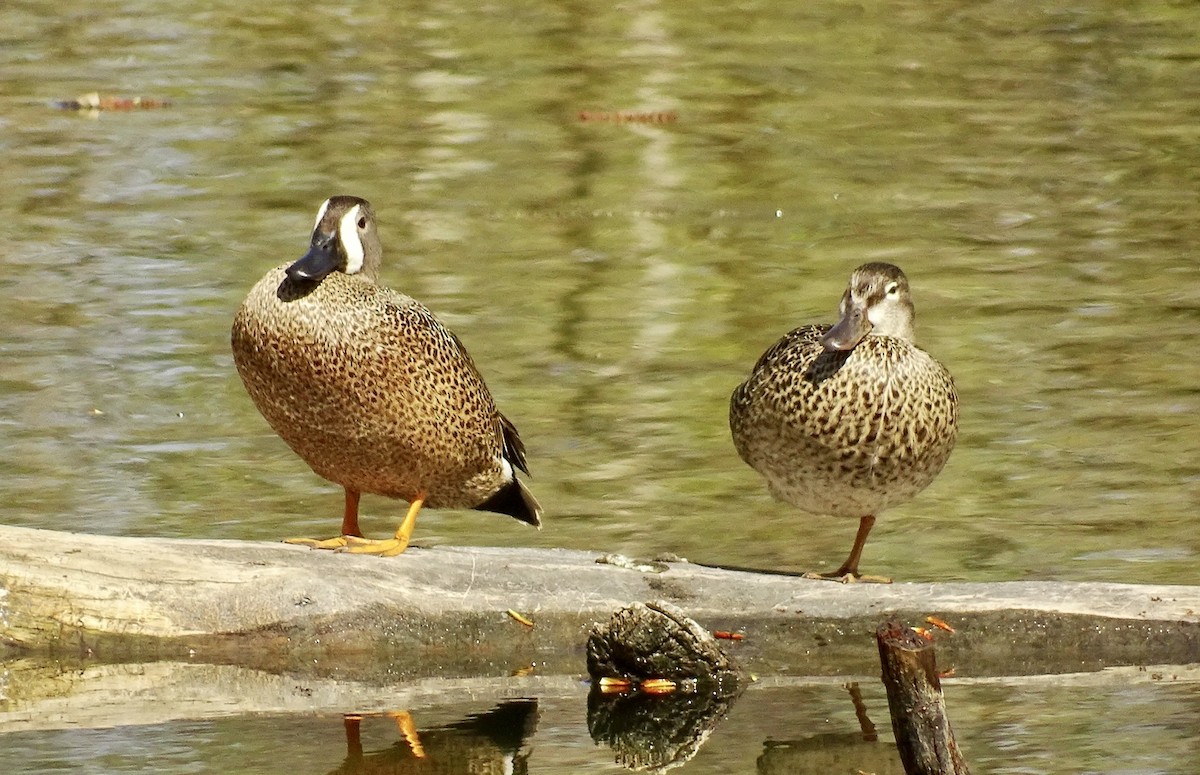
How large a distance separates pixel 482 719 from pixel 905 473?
4.45ft

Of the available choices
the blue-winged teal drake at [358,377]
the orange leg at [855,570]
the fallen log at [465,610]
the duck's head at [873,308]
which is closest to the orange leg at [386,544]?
the blue-winged teal drake at [358,377]

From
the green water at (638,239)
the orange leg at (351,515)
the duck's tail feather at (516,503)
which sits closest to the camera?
the orange leg at (351,515)

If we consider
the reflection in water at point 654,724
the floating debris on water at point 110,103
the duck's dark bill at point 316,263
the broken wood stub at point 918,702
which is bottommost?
the floating debris on water at point 110,103

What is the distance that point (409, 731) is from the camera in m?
5.37

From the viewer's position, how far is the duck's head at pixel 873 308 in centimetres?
603

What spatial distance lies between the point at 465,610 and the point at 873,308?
138 cm

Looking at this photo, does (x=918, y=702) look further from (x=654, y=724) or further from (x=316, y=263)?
(x=316, y=263)

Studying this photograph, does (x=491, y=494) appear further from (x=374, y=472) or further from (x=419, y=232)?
(x=419, y=232)

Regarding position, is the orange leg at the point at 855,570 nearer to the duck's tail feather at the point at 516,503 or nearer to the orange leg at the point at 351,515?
the duck's tail feather at the point at 516,503

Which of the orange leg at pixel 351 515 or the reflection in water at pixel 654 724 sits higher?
the orange leg at pixel 351 515

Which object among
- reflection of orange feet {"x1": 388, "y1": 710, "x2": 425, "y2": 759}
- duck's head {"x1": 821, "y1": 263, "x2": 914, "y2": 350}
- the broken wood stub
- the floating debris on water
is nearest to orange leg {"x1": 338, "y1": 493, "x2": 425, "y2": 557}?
reflection of orange feet {"x1": 388, "y1": 710, "x2": 425, "y2": 759}

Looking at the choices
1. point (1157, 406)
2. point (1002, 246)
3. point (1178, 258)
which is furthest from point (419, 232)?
point (1157, 406)

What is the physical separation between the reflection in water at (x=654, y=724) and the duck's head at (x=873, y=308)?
107 centimetres

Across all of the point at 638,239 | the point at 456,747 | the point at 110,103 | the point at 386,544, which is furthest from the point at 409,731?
the point at 110,103
